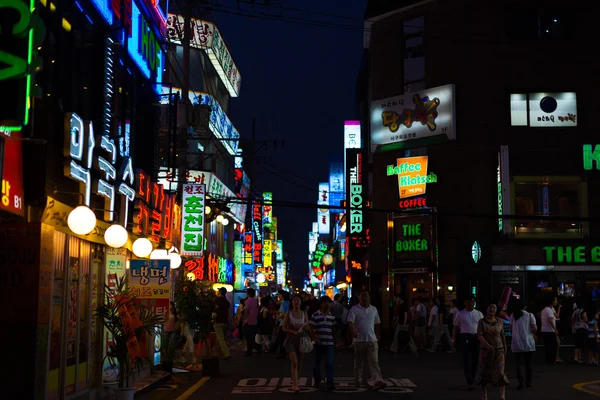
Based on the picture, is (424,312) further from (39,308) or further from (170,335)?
(39,308)

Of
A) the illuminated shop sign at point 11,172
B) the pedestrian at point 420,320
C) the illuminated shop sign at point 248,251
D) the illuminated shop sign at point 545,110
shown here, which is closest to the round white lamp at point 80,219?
the illuminated shop sign at point 11,172

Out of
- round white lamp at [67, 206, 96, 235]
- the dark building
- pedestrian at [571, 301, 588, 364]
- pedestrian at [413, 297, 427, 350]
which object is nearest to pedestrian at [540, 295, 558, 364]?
pedestrian at [571, 301, 588, 364]

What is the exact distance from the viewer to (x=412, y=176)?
36.2m

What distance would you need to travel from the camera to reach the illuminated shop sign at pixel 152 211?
18250mm

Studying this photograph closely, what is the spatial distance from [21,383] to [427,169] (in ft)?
85.5

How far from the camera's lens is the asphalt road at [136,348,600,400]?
620 inches

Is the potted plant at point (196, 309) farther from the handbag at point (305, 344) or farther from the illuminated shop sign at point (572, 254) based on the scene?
the illuminated shop sign at point (572, 254)

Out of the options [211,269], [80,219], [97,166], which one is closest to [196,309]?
[97,166]

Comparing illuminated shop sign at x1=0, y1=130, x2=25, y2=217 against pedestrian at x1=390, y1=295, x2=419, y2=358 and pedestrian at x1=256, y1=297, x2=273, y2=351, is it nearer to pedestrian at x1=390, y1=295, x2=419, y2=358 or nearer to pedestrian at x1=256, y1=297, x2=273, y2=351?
pedestrian at x1=256, y1=297, x2=273, y2=351

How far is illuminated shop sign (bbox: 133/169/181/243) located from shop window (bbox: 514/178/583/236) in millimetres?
16043

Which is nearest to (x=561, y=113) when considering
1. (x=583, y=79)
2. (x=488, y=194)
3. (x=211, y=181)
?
(x=583, y=79)

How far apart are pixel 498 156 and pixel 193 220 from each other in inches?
521

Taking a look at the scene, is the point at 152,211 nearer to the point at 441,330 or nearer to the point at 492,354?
the point at 492,354

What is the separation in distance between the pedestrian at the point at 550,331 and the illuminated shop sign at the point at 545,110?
12.3 m
